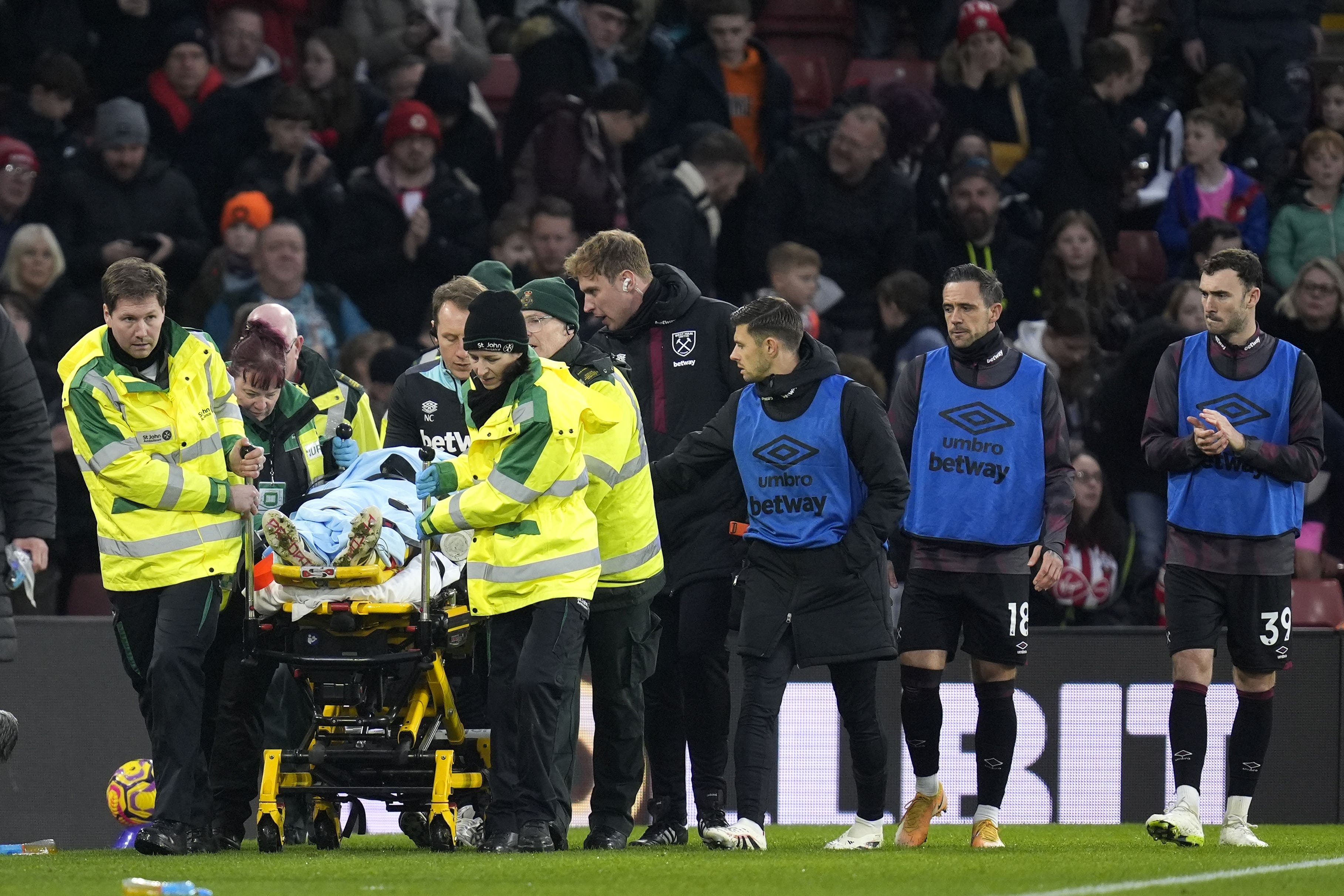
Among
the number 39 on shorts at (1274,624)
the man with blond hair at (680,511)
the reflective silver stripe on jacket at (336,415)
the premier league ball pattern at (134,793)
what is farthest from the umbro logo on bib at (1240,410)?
the premier league ball pattern at (134,793)

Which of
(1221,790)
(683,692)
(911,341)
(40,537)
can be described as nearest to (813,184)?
(911,341)

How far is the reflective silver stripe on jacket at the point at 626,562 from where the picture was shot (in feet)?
27.6

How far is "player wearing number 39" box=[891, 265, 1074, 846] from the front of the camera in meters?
8.59

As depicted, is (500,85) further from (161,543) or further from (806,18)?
(161,543)

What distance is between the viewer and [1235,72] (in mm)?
15445

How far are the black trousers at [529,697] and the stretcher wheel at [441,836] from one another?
195 millimetres

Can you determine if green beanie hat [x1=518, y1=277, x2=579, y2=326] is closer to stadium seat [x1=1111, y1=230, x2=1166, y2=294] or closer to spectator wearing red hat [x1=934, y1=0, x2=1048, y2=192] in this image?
spectator wearing red hat [x1=934, y1=0, x2=1048, y2=192]

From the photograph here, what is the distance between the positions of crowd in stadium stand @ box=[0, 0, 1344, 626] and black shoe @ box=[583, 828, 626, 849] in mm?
3923

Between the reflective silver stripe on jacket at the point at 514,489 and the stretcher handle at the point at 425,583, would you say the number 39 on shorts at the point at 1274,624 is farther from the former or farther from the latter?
the stretcher handle at the point at 425,583

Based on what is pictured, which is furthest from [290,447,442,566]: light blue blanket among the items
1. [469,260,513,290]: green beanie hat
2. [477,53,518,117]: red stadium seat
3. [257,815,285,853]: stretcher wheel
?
[477,53,518,117]: red stadium seat

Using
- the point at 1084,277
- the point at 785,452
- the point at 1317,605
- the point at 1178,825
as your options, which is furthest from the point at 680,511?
the point at 1084,277

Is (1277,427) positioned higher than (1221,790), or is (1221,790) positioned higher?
(1277,427)

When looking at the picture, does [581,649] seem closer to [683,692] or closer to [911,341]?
[683,692]

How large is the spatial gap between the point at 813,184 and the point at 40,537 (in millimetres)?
6828
